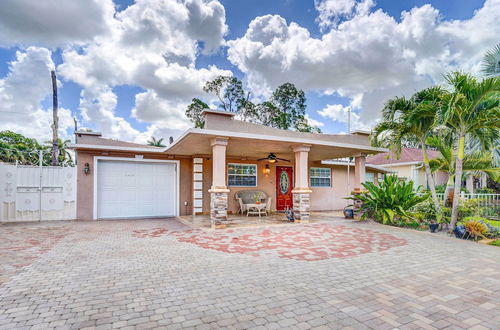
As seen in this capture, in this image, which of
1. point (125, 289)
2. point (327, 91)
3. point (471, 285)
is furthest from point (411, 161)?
point (125, 289)

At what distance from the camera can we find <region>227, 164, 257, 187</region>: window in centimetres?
1178

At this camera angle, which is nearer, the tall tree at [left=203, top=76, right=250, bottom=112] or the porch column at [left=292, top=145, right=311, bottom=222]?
the porch column at [left=292, top=145, right=311, bottom=222]

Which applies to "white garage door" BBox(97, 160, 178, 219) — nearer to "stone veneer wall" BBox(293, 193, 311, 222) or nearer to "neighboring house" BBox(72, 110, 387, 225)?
"neighboring house" BBox(72, 110, 387, 225)

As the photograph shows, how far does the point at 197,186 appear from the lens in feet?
36.1

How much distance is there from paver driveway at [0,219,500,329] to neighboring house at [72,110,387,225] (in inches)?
108

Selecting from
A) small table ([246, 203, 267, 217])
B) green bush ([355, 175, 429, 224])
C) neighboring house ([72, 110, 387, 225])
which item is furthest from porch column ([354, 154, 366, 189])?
small table ([246, 203, 267, 217])

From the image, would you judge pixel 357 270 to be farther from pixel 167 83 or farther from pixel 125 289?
pixel 167 83

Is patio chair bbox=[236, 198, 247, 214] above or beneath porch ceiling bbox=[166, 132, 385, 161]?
beneath

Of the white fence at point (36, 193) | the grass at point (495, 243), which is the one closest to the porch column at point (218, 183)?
the white fence at point (36, 193)

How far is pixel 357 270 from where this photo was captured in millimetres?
4109

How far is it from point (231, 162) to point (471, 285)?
9.22m

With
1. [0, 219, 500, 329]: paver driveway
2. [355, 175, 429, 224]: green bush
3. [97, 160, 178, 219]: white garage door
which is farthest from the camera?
Answer: [97, 160, 178, 219]: white garage door

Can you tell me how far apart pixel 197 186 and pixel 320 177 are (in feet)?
21.0

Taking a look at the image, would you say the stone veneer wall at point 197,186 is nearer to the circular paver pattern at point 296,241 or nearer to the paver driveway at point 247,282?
the circular paver pattern at point 296,241
